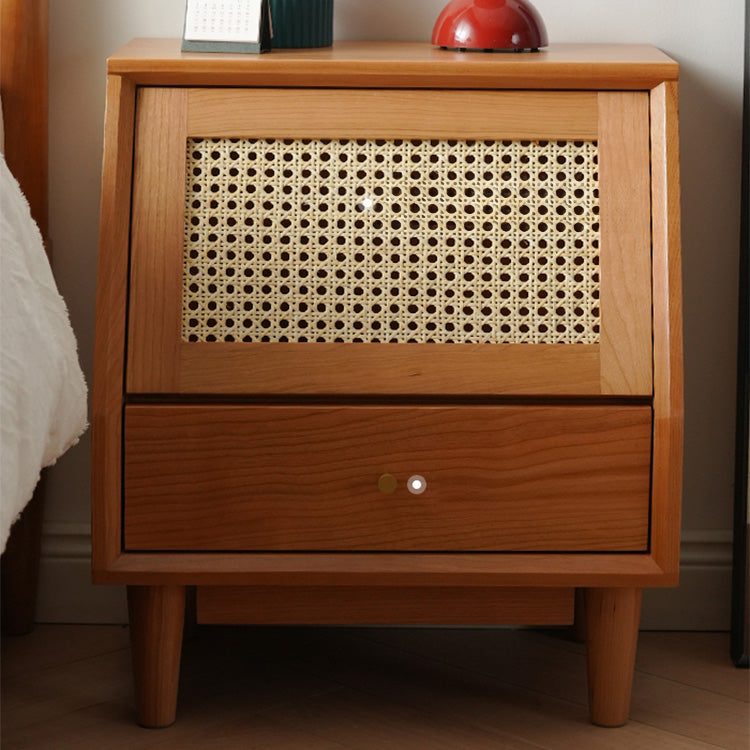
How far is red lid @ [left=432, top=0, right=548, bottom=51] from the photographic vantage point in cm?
118

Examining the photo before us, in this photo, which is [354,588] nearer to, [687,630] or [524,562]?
[524,562]

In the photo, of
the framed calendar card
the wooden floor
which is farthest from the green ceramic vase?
the wooden floor

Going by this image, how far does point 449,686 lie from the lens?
1.26m

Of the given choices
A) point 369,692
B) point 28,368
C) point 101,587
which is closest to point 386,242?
point 28,368

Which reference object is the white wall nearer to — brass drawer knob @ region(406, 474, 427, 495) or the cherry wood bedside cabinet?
the cherry wood bedside cabinet

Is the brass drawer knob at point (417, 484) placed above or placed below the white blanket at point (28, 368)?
below

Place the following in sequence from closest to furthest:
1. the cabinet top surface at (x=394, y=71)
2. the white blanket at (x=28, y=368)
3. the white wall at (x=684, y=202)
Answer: the white blanket at (x=28, y=368) < the cabinet top surface at (x=394, y=71) < the white wall at (x=684, y=202)

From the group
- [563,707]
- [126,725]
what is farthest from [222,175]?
[563,707]

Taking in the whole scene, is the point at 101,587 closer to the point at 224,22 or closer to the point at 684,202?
the point at 224,22

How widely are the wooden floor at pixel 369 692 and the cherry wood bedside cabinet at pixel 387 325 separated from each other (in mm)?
167

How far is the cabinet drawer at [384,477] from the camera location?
1062mm

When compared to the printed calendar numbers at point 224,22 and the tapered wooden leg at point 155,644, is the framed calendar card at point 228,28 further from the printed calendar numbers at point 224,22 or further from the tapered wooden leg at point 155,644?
the tapered wooden leg at point 155,644

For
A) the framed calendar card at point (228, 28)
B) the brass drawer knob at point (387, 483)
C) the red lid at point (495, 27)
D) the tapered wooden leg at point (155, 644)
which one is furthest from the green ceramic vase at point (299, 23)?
the tapered wooden leg at point (155, 644)

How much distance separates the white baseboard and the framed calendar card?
0.68m
